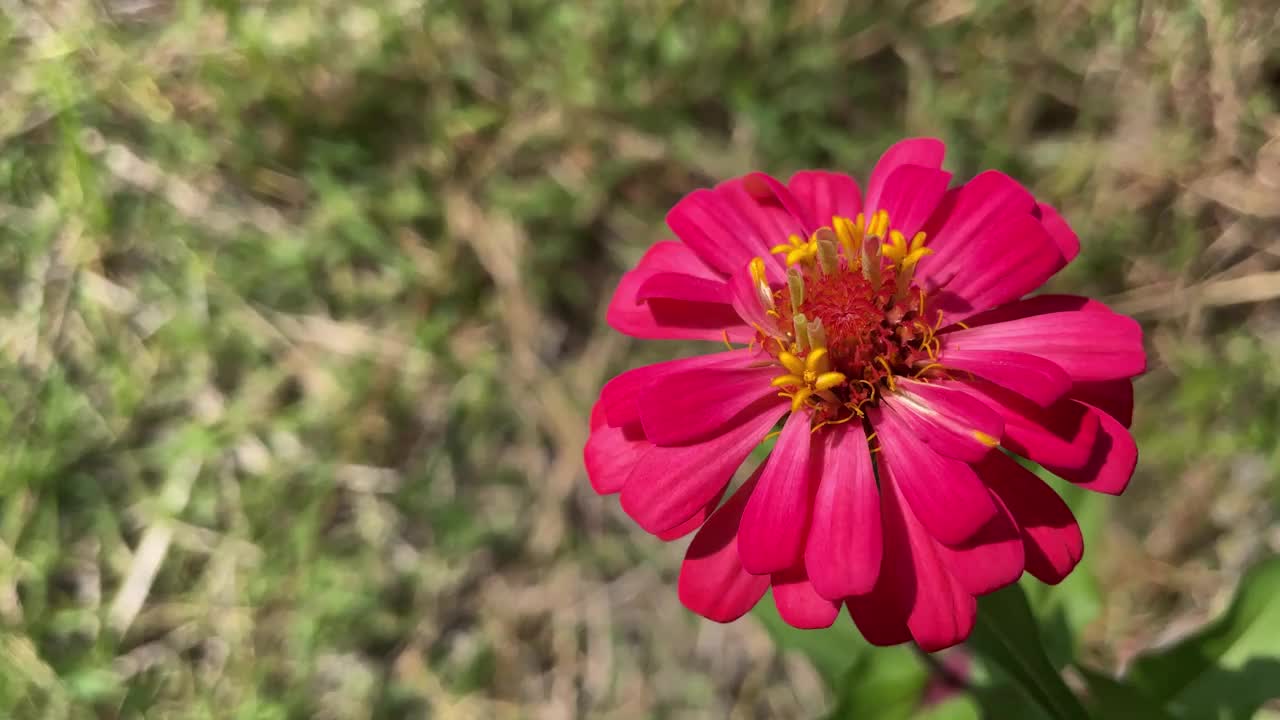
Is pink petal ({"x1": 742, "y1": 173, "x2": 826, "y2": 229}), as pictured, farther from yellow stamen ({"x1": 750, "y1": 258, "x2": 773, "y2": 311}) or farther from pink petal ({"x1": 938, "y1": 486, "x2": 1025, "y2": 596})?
pink petal ({"x1": 938, "y1": 486, "x2": 1025, "y2": 596})

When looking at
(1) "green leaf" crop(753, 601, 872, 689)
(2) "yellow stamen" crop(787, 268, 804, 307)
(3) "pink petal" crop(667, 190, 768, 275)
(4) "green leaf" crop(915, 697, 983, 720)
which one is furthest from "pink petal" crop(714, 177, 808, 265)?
(4) "green leaf" crop(915, 697, 983, 720)

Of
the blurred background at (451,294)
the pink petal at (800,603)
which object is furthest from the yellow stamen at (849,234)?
the blurred background at (451,294)

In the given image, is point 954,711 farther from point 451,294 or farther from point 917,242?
point 451,294

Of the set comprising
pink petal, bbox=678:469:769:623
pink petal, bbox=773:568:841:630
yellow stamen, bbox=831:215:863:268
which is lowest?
pink petal, bbox=678:469:769:623

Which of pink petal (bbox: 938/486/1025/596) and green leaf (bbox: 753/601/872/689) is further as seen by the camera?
green leaf (bbox: 753/601/872/689)

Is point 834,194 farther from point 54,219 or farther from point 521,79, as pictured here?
point 54,219

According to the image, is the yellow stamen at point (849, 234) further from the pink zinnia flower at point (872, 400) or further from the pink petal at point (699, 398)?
the pink petal at point (699, 398)

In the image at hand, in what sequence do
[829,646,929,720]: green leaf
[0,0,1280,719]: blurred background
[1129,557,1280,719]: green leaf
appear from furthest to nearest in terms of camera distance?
[0,0,1280,719]: blurred background → [829,646,929,720]: green leaf → [1129,557,1280,719]: green leaf

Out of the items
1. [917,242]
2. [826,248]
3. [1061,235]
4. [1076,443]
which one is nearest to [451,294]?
[826,248]
